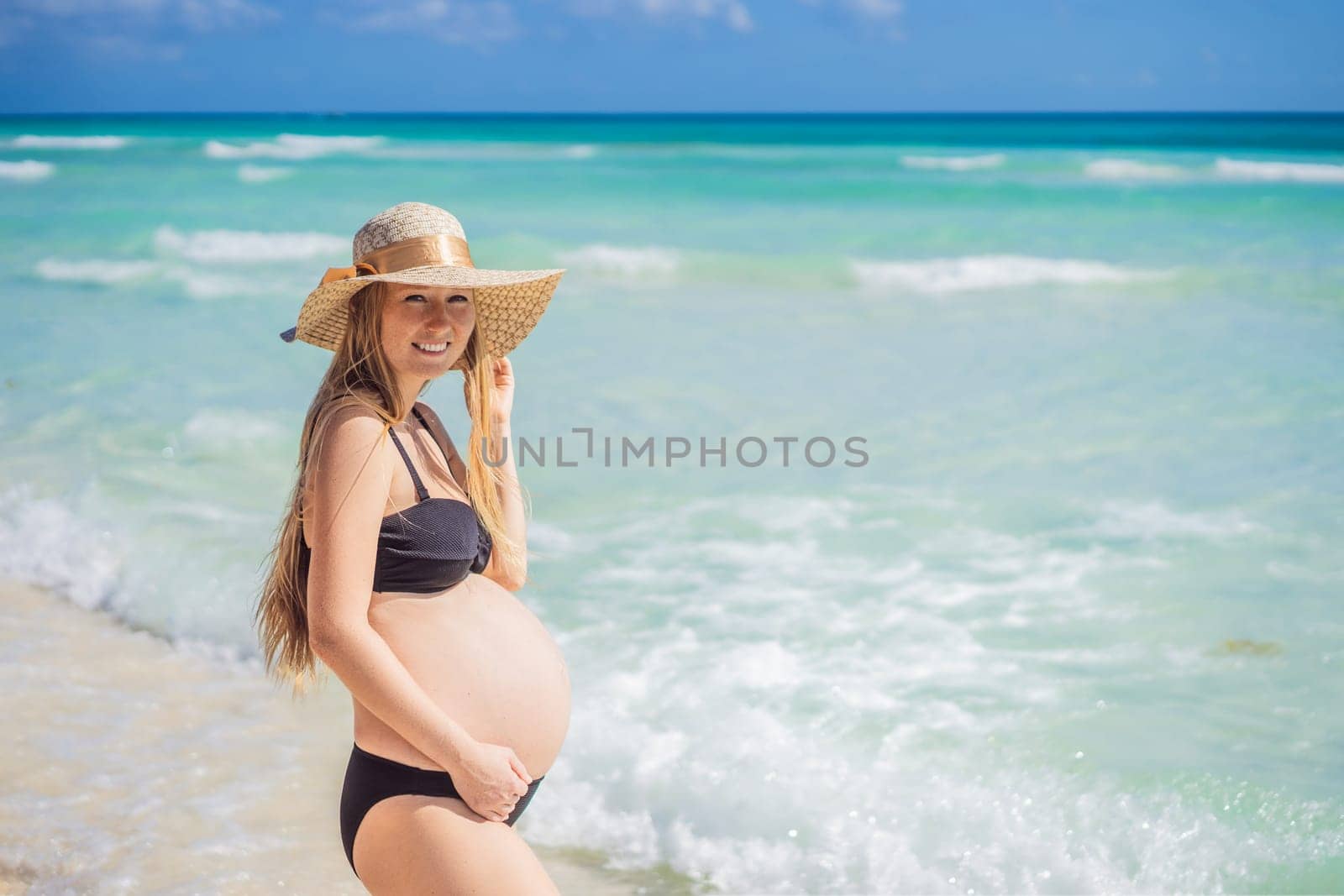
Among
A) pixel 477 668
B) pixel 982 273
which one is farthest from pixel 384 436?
pixel 982 273

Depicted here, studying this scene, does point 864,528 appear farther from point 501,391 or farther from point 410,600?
point 410,600

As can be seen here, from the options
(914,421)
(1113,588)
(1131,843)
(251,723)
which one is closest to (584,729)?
(251,723)

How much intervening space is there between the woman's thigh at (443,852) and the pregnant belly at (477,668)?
8 cm

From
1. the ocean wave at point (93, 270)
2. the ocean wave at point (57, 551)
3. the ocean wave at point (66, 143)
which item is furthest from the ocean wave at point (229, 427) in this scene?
the ocean wave at point (66, 143)

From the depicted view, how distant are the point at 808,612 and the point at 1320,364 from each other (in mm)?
6685

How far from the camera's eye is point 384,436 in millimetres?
1813

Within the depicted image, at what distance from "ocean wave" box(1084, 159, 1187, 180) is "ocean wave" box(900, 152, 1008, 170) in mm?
2478

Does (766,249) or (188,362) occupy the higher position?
(766,249)

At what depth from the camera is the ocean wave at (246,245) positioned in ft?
53.7

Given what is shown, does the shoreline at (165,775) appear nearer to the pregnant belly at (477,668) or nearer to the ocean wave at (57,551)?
the ocean wave at (57,551)

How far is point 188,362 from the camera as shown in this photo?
9.73 m

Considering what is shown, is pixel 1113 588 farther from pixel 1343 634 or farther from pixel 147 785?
pixel 147 785

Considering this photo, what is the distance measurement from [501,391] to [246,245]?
16089 mm

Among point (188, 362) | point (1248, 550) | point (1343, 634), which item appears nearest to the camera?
point (1343, 634)
